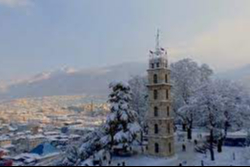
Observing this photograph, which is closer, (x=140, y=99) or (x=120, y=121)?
(x=120, y=121)

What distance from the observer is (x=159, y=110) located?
124 ft

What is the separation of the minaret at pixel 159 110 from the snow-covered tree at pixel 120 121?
80.7 inches

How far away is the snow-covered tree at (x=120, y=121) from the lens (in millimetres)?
36375

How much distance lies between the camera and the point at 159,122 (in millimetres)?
37781

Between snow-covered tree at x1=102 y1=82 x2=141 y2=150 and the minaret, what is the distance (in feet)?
6.73

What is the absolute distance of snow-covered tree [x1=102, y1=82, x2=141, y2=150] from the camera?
1432 inches

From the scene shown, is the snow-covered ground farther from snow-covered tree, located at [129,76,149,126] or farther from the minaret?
snow-covered tree, located at [129,76,149,126]

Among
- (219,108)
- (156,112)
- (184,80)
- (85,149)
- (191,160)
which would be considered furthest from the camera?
(184,80)

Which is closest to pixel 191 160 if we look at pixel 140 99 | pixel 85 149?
pixel 85 149

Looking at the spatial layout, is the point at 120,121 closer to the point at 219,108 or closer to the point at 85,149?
the point at 85,149

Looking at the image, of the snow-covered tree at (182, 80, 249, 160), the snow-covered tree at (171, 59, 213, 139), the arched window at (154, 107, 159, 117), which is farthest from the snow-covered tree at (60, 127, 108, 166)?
the snow-covered tree at (171, 59, 213, 139)

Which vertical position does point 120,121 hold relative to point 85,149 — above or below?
above

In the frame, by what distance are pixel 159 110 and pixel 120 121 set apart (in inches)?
168

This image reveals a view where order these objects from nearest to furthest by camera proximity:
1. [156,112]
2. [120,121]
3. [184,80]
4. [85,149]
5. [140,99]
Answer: [85,149] → [120,121] → [156,112] → [140,99] → [184,80]
